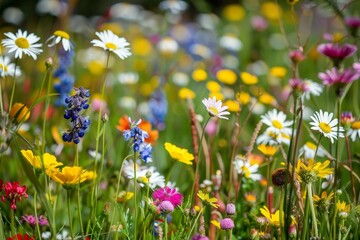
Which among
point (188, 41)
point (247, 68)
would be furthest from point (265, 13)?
point (247, 68)

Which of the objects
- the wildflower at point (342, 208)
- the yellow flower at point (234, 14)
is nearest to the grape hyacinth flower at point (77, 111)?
the wildflower at point (342, 208)

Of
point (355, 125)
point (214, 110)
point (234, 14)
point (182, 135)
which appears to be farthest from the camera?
point (234, 14)

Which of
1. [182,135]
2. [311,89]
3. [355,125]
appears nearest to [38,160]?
[355,125]

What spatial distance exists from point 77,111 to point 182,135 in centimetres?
121

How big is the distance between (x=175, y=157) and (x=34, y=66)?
6.35 ft

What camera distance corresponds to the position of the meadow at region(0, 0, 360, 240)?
3.92 ft

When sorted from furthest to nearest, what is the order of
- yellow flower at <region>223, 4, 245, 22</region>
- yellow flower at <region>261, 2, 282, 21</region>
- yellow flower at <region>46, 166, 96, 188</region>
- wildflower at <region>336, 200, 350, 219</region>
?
yellow flower at <region>223, 4, 245, 22</region>
yellow flower at <region>261, 2, 282, 21</region>
wildflower at <region>336, 200, 350, 219</region>
yellow flower at <region>46, 166, 96, 188</region>

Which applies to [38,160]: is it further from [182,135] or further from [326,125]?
[182,135]

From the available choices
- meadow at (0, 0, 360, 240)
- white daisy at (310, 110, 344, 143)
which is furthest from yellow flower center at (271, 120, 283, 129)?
white daisy at (310, 110, 344, 143)

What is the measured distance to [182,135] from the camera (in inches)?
93.5

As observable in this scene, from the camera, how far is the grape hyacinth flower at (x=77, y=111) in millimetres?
1171

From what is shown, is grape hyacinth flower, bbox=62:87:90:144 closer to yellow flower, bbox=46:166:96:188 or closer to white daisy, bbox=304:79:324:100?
yellow flower, bbox=46:166:96:188

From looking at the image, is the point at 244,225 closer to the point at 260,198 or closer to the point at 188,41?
the point at 260,198

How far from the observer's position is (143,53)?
3480mm
